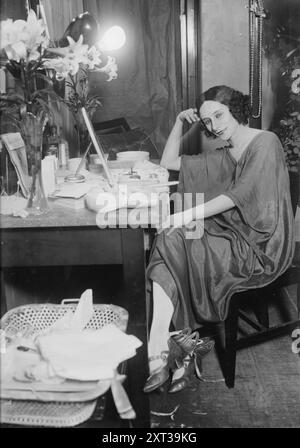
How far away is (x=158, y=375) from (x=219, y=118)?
4.20 feet

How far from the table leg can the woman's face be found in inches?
39.5

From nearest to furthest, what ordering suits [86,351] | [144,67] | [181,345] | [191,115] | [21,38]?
1. [86,351]
2. [21,38]
3. [181,345]
4. [191,115]
5. [144,67]

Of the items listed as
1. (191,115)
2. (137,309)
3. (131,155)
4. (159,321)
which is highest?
(191,115)

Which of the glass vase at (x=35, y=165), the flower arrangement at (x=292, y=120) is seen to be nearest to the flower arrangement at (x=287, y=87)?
the flower arrangement at (x=292, y=120)

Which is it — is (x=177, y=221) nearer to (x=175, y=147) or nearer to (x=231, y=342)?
(x=231, y=342)

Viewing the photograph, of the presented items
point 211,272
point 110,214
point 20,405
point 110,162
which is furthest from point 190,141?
point 20,405

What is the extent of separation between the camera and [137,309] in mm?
1894

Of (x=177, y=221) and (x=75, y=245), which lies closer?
(x=75, y=245)

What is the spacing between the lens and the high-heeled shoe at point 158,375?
6.81 ft

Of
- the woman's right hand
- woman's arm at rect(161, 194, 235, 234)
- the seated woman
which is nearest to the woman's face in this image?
the seated woman

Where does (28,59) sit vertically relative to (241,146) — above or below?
above

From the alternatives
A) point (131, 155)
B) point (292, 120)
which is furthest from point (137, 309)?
point (292, 120)

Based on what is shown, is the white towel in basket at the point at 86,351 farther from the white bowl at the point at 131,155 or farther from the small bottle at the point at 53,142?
the white bowl at the point at 131,155
